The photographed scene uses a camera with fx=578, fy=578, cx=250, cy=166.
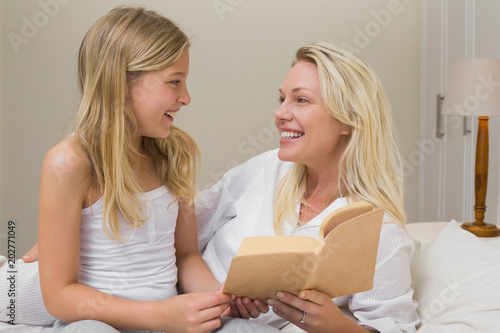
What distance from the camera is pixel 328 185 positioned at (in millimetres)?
1598

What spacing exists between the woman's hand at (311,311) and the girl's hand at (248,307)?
0.03m

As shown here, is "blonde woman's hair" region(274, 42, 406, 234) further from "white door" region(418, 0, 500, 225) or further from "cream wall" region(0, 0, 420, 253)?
"cream wall" region(0, 0, 420, 253)

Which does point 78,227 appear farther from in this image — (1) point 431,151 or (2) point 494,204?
(1) point 431,151

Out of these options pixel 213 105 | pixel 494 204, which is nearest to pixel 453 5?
pixel 494 204

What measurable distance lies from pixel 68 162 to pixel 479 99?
1.75m

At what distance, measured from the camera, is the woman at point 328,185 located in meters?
1.37

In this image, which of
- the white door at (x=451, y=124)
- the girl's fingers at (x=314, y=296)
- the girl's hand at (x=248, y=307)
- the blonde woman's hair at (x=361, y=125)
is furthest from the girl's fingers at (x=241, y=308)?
the white door at (x=451, y=124)

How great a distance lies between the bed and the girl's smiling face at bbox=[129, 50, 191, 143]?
18.4 inches

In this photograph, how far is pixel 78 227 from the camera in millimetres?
1271

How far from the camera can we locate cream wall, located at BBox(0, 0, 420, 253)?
11.2 ft

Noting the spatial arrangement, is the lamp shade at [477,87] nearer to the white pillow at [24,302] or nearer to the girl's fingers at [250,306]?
the girl's fingers at [250,306]

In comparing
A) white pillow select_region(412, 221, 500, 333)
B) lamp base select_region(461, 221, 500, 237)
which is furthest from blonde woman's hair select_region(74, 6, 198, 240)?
lamp base select_region(461, 221, 500, 237)

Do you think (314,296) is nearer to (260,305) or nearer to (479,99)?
(260,305)

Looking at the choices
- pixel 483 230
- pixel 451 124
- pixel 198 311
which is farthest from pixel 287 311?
pixel 451 124
